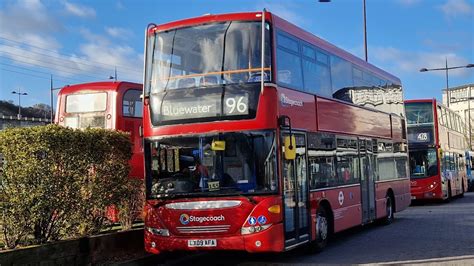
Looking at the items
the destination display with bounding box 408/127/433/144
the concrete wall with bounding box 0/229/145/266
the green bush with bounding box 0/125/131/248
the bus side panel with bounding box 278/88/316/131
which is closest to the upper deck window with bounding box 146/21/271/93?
the bus side panel with bounding box 278/88/316/131

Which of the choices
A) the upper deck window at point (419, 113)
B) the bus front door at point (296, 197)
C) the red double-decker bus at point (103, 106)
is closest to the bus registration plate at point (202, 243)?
the bus front door at point (296, 197)

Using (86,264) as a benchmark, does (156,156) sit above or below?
above

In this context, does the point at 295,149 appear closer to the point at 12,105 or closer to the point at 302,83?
the point at 302,83

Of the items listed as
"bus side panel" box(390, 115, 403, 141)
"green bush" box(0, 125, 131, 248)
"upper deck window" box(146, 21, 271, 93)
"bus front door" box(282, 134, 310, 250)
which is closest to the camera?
"green bush" box(0, 125, 131, 248)

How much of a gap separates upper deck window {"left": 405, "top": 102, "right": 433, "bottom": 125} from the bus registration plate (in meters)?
17.0

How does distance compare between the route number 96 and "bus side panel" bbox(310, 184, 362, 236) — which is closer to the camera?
the route number 96

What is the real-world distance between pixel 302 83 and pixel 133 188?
13.4ft

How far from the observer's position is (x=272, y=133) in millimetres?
9500

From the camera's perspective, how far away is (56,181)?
919 cm

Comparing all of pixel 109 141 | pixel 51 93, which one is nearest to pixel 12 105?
pixel 51 93

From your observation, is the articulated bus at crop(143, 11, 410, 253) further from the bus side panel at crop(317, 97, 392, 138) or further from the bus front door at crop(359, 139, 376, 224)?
the bus front door at crop(359, 139, 376, 224)

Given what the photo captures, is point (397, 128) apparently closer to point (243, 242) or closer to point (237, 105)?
point (237, 105)

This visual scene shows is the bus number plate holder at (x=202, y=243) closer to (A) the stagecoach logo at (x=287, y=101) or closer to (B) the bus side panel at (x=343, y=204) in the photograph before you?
(B) the bus side panel at (x=343, y=204)

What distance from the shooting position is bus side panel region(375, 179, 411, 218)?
613 inches
